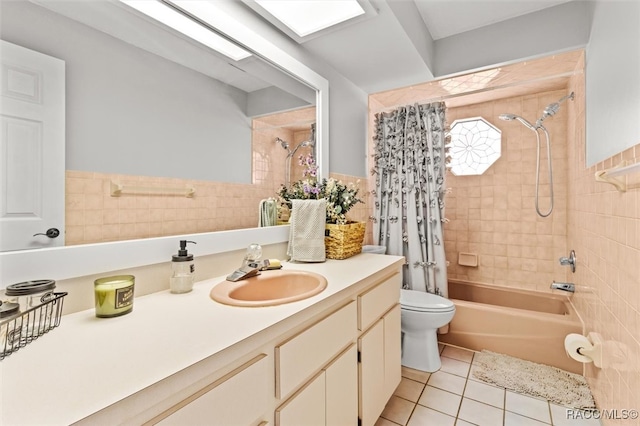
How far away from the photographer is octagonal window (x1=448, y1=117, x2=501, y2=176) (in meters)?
2.89

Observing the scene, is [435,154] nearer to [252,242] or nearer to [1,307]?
[252,242]

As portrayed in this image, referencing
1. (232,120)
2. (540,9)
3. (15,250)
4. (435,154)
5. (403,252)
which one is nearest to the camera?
(15,250)

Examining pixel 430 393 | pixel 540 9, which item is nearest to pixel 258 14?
pixel 540 9

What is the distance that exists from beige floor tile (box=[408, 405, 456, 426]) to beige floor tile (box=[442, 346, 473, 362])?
671 millimetres

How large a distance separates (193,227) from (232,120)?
0.55 meters

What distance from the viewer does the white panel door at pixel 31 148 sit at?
2.61 ft

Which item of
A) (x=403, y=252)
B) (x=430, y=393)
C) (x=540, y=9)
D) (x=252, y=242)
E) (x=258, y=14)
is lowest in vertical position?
(x=430, y=393)

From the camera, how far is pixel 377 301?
1.41 meters

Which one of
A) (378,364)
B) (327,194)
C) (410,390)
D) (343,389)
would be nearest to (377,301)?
(378,364)

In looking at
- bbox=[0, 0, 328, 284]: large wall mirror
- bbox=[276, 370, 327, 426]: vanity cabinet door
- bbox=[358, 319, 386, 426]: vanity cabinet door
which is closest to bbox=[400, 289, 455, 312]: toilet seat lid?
bbox=[358, 319, 386, 426]: vanity cabinet door

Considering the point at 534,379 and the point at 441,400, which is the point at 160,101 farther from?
the point at 534,379

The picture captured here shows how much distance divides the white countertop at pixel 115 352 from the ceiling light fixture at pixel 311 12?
1.43m

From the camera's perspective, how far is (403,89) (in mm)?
2492

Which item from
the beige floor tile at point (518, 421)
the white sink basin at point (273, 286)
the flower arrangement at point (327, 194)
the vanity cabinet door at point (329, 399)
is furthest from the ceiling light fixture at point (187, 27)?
the beige floor tile at point (518, 421)
